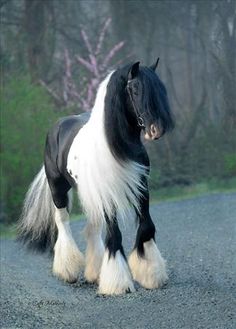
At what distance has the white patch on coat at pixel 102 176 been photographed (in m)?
6.58

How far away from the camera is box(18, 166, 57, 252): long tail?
324 inches

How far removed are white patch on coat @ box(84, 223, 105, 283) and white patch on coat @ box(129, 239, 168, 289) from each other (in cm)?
56

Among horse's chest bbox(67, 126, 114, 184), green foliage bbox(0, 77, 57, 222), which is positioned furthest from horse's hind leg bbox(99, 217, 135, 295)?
green foliage bbox(0, 77, 57, 222)

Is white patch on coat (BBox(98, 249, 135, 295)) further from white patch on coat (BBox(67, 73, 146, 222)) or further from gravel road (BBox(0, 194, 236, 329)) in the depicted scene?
white patch on coat (BBox(67, 73, 146, 222))

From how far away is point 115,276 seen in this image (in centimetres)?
675

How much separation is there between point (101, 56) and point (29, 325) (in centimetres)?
1394

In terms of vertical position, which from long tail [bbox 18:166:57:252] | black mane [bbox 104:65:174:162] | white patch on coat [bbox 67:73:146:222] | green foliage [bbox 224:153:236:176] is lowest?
green foliage [bbox 224:153:236:176]

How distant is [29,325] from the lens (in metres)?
5.76

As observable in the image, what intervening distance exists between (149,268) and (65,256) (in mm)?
1066

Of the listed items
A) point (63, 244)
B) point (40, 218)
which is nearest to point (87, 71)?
point (40, 218)

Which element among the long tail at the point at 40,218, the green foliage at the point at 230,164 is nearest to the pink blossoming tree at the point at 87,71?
the green foliage at the point at 230,164

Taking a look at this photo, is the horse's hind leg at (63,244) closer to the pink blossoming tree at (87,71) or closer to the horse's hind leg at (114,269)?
the horse's hind leg at (114,269)

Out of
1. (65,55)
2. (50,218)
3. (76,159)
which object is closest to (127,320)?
(76,159)

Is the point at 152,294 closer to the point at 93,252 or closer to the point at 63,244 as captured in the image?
the point at 93,252
